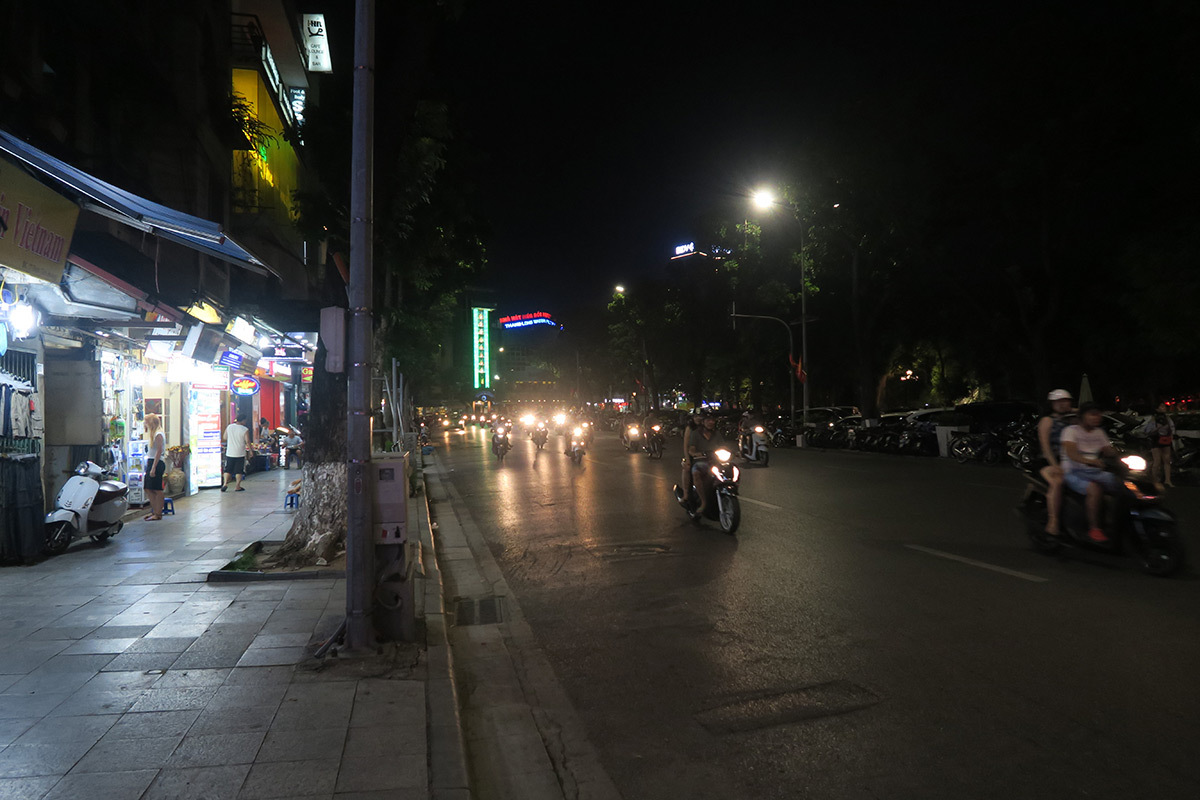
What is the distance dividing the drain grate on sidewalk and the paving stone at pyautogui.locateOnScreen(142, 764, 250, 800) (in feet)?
11.4

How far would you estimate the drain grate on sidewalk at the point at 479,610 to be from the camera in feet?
24.6

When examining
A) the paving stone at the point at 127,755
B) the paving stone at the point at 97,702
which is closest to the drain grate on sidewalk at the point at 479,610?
the paving stone at the point at 97,702

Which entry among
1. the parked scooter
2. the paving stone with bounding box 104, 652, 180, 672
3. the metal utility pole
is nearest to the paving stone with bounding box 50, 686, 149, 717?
the paving stone with bounding box 104, 652, 180, 672

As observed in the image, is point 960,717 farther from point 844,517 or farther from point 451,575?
point 844,517

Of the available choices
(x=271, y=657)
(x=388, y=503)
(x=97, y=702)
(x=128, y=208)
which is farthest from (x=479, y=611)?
(x=128, y=208)

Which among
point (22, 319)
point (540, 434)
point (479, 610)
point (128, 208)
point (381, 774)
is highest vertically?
point (128, 208)

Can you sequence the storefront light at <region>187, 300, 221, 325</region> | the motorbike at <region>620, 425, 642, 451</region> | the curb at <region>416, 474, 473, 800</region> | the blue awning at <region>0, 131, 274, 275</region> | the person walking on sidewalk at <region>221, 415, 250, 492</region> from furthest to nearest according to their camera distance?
the motorbike at <region>620, 425, 642, 451</region> → the person walking on sidewalk at <region>221, 415, 250, 492</region> → the storefront light at <region>187, 300, 221, 325</region> → the blue awning at <region>0, 131, 274, 275</region> → the curb at <region>416, 474, 473, 800</region>

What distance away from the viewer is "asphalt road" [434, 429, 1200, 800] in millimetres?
4074

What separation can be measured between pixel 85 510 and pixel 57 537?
0.52 metres

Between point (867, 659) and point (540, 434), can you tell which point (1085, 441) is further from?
point (540, 434)

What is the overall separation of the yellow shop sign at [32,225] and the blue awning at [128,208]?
0.17 m

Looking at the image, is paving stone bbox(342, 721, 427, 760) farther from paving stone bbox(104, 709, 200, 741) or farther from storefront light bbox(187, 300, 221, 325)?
storefront light bbox(187, 300, 221, 325)

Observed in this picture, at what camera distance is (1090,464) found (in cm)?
839

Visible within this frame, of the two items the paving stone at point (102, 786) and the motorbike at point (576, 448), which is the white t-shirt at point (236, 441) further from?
the paving stone at point (102, 786)
